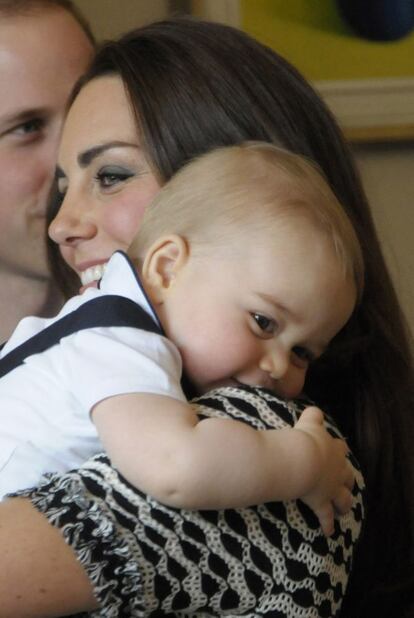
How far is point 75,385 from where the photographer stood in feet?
3.28

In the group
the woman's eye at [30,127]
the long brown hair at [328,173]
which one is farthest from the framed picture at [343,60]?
the long brown hair at [328,173]

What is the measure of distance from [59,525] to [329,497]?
0.91 feet

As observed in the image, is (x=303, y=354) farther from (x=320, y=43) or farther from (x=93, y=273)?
(x=320, y=43)

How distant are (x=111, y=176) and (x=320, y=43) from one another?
1047 mm

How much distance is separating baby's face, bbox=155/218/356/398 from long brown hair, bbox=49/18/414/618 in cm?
25

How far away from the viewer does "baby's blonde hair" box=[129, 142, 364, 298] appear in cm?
110

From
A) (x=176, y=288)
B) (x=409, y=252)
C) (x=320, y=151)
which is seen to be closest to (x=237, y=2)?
(x=409, y=252)

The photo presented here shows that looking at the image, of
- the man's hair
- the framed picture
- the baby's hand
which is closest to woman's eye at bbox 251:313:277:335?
the baby's hand

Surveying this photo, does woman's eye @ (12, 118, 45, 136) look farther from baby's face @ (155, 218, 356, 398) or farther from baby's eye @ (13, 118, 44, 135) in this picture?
baby's face @ (155, 218, 356, 398)

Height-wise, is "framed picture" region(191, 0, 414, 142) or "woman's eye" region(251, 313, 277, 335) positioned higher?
"woman's eye" region(251, 313, 277, 335)

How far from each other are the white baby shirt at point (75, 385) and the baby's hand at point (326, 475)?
14 cm

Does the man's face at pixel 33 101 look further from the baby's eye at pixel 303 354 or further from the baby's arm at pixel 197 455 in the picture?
the baby's arm at pixel 197 455

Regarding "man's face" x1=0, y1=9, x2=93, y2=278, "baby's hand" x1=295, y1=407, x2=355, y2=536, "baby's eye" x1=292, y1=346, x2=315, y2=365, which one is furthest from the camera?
"man's face" x1=0, y1=9, x2=93, y2=278

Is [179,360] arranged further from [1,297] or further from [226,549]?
[1,297]
